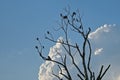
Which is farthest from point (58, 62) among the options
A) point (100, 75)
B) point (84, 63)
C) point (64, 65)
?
point (100, 75)

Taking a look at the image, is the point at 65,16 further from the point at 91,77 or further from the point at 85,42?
the point at 91,77

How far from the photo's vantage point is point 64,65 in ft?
79.0

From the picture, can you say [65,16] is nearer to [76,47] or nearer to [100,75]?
[76,47]

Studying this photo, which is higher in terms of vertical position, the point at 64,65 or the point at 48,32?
the point at 48,32

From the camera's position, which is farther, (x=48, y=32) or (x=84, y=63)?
(x=48, y=32)

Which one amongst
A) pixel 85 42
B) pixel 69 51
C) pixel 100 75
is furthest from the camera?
pixel 69 51

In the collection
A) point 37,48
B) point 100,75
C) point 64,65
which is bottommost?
point 100,75

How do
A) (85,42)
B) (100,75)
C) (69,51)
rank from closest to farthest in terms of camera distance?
(100,75) < (85,42) < (69,51)

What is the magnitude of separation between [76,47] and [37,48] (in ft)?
10.6

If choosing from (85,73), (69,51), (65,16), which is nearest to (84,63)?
(85,73)

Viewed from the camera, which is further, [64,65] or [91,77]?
[64,65]

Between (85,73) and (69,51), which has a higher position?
(69,51)

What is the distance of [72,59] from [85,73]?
192 centimetres

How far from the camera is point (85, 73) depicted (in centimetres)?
→ 2253
